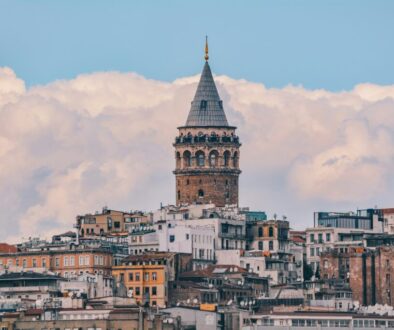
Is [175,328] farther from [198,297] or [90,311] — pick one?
[198,297]

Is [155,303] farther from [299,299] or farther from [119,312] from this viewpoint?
[119,312]

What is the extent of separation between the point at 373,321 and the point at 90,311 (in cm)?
1734

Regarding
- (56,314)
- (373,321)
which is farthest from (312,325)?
(56,314)

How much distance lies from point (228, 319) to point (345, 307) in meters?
14.8

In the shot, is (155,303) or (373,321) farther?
(155,303)

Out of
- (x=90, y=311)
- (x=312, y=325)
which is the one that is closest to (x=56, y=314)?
(x=90, y=311)

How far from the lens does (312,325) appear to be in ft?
583

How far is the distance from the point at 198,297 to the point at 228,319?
51.3 feet

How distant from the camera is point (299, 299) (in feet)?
650

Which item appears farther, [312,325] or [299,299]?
[299,299]

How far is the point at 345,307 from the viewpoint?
196125mm

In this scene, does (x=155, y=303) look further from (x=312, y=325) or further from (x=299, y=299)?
(x=312, y=325)

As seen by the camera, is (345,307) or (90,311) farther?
(345,307)

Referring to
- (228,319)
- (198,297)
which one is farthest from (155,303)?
(228,319)
